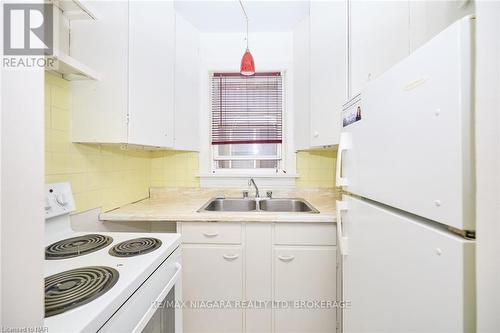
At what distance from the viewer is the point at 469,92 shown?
1.51 ft

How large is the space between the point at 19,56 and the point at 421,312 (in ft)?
3.27

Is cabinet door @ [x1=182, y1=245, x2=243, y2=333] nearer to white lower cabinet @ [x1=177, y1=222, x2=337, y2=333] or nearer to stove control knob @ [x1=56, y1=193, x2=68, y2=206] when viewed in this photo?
white lower cabinet @ [x1=177, y1=222, x2=337, y2=333]

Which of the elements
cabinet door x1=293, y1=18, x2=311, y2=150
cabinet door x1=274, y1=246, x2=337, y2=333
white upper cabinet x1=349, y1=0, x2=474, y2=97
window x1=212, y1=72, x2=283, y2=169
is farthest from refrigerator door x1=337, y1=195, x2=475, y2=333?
window x1=212, y1=72, x2=283, y2=169

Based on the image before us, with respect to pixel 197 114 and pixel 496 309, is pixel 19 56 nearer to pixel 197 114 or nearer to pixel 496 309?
pixel 496 309

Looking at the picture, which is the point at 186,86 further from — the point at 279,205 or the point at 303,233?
the point at 303,233

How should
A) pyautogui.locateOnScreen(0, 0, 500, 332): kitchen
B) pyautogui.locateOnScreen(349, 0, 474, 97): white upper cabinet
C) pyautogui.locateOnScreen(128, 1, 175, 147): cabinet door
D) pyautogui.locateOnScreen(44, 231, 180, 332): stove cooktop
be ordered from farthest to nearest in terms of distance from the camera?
1. pyautogui.locateOnScreen(128, 1, 175, 147): cabinet door
2. pyautogui.locateOnScreen(349, 0, 474, 97): white upper cabinet
3. pyautogui.locateOnScreen(44, 231, 180, 332): stove cooktop
4. pyautogui.locateOnScreen(0, 0, 500, 332): kitchen

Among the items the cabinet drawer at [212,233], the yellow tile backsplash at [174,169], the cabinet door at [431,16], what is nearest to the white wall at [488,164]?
the cabinet door at [431,16]

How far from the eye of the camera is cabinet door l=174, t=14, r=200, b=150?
1.82m

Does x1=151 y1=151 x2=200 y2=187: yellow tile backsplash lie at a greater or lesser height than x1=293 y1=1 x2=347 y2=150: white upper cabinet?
lesser

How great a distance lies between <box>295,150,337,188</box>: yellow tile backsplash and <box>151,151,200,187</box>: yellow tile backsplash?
99 cm

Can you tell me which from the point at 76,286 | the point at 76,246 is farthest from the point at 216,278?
the point at 76,286

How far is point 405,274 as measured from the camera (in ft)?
2.07

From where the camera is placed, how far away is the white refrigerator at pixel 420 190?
0.47 m
